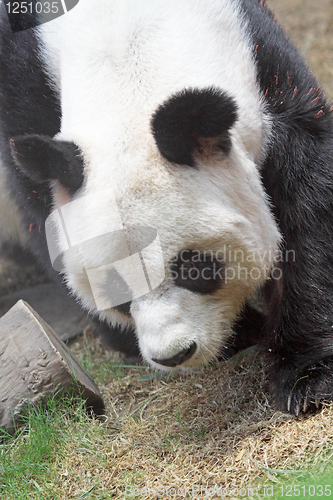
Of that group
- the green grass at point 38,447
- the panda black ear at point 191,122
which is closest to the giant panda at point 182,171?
the panda black ear at point 191,122

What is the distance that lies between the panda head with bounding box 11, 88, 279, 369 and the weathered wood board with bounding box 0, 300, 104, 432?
45 centimetres

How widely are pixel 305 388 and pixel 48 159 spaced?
161 cm

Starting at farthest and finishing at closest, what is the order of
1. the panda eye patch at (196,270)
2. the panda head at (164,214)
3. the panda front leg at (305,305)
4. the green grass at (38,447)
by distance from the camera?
the panda front leg at (305,305), the green grass at (38,447), the panda eye patch at (196,270), the panda head at (164,214)

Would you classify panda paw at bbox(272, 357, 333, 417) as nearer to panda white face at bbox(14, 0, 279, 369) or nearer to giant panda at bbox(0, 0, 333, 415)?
giant panda at bbox(0, 0, 333, 415)

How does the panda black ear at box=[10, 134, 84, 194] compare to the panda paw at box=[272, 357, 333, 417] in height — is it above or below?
above

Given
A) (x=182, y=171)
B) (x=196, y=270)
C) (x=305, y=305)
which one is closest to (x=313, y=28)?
(x=305, y=305)

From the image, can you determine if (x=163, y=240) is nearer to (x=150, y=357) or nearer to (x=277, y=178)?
(x=150, y=357)

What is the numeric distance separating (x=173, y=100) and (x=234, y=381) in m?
1.66

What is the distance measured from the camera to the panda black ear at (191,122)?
6.44ft

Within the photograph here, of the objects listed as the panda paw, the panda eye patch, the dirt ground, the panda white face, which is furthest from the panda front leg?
the dirt ground

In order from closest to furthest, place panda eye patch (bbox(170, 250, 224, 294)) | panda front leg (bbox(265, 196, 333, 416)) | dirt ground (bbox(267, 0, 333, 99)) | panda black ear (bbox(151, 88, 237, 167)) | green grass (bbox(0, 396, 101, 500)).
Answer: panda black ear (bbox(151, 88, 237, 167)) < panda eye patch (bbox(170, 250, 224, 294)) < green grass (bbox(0, 396, 101, 500)) < panda front leg (bbox(265, 196, 333, 416)) < dirt ground (bbox(267, 0, 333, 99))

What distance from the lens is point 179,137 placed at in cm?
208

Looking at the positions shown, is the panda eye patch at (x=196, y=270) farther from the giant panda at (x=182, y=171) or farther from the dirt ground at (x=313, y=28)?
the dirt ground at (x=313, y=28)

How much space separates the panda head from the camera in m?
2.14
